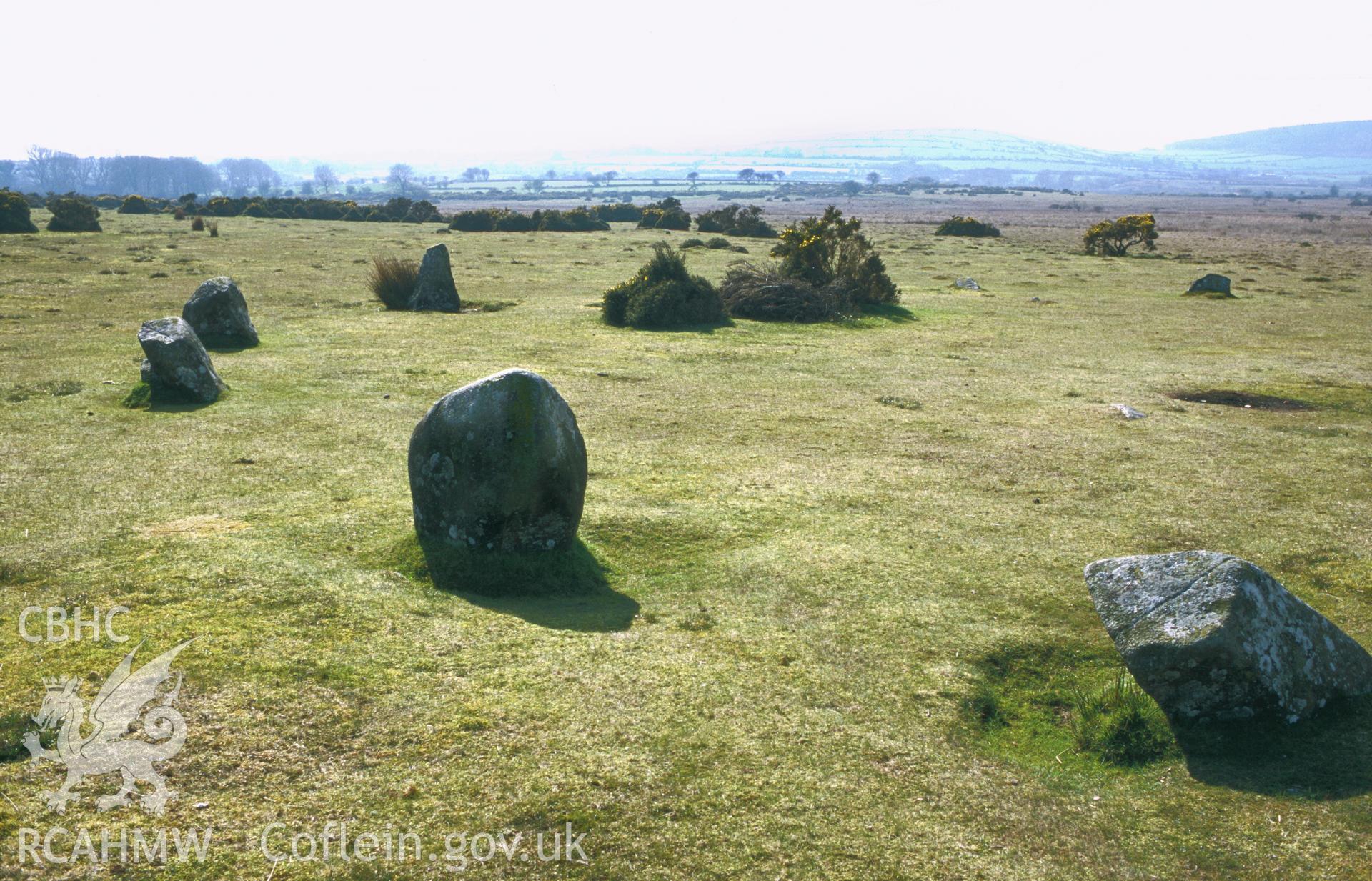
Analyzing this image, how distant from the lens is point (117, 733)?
18.2ft

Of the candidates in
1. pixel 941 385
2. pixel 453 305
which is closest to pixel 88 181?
pixel 453 305

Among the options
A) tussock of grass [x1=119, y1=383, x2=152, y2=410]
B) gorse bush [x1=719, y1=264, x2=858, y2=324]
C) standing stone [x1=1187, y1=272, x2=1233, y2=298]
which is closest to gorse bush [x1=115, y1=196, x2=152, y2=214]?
gorse bush [x1=719, y1=264, x2=858, y2=324]

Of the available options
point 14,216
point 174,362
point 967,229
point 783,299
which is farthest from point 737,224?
point 174,362

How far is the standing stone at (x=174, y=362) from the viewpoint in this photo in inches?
541

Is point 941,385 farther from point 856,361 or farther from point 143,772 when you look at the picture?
point 143,772

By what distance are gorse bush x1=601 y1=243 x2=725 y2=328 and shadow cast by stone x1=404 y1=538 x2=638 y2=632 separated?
1524 centimetres

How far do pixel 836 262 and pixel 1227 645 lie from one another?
915 inches

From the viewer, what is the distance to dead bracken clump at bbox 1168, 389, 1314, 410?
16250 millimetres

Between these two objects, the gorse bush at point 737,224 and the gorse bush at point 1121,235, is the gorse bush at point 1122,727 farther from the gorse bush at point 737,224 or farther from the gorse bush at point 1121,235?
the gorse bush at point 737,224

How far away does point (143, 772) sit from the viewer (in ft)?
17.3

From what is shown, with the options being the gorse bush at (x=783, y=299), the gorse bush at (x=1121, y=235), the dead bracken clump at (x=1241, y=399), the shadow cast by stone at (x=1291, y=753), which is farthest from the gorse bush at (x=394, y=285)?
the gorse bush at (x=1121, y=235)

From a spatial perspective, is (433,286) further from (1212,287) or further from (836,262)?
(1212,287)

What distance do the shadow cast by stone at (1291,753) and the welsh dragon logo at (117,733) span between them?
19.9ft

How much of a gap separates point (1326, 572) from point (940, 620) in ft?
13.6
